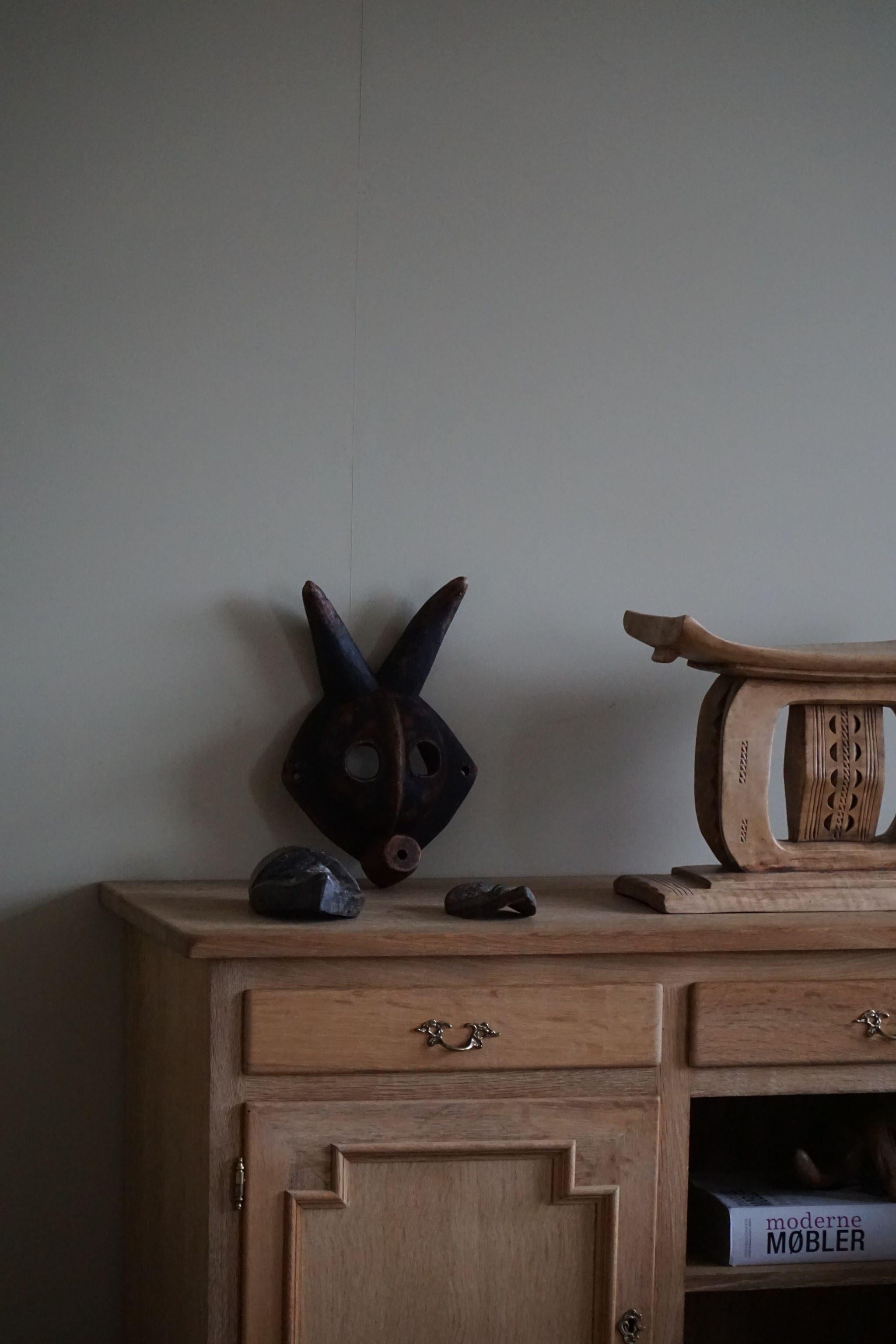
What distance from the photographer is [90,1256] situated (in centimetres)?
189

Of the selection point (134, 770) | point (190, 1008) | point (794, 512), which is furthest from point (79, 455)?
point (794, 512)

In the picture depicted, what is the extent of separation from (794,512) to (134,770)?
113cm

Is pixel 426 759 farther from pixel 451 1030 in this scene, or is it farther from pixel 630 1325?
pixel 630 1325

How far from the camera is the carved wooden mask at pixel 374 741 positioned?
1900mm

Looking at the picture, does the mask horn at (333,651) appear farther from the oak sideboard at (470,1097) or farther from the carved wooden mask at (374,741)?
the oak sideboard at (470,1097)

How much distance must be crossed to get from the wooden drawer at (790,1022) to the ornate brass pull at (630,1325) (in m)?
0.31

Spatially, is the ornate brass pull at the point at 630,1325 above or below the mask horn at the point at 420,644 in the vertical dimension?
below

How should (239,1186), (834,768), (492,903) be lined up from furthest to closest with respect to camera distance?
(834,768) < (492,903) < (239,1186)

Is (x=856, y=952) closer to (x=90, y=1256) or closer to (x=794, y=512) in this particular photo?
(x=794, y=512)

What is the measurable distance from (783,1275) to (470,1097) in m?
0.51

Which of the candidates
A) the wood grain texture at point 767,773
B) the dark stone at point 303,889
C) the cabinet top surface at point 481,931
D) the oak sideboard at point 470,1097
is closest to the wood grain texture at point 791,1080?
the oak sideboard at point 470,1097

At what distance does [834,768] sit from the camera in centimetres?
179

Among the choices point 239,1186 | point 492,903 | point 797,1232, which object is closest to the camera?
point 239,1186

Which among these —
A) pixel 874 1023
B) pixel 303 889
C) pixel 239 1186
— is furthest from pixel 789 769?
pixel 239 1186
